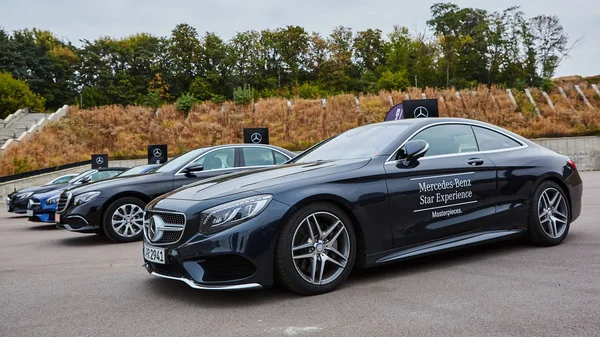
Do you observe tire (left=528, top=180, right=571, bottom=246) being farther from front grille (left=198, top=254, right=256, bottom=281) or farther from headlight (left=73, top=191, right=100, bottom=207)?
headlight (left=73, top=191, right=100, bottom=207)

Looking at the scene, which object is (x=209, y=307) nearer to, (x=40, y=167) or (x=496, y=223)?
(x=496, y=223)

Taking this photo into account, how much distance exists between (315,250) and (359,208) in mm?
543

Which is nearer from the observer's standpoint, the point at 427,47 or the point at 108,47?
the point at 427,47

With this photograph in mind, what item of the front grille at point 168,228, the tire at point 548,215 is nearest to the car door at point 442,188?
the tire at point 548,215

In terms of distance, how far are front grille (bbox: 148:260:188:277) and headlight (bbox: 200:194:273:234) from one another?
37 centimetres

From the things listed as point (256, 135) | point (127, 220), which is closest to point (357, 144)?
point (127, 220)

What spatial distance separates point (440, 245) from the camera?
5.14 meters

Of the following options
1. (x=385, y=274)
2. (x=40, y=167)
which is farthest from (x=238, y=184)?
(x=40, y=167)

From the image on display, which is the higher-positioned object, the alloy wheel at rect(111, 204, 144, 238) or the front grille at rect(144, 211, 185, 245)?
the front grille at rect(144, 211, 185, 245)

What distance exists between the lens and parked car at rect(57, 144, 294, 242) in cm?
845

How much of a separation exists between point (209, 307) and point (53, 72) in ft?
266

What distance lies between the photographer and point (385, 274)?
16.9 feet

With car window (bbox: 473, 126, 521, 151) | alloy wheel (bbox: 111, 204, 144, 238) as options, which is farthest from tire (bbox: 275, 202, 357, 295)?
alloy wheel (bbox: 111, 204, 144, 238)

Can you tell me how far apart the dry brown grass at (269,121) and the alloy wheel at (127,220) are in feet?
85.7
